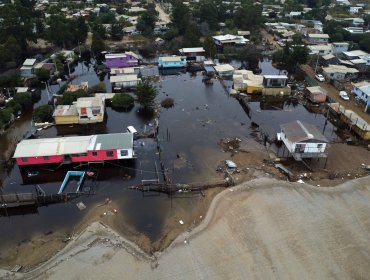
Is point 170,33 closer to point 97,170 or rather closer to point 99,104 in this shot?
point 99,104

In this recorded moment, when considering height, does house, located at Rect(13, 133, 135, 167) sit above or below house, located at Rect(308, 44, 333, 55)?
below

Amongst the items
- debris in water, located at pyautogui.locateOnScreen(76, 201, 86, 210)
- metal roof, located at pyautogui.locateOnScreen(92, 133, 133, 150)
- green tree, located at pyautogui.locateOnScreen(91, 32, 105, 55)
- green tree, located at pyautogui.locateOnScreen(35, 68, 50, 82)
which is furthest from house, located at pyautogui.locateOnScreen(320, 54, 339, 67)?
debris in water, located at pyautogui.locateOnScreen(76, 201, 86, 210)

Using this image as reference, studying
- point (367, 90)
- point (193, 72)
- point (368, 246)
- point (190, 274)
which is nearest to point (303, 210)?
point (368, 246)

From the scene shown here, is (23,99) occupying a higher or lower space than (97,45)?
lower

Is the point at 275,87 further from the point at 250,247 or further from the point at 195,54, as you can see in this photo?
the point at 250,247

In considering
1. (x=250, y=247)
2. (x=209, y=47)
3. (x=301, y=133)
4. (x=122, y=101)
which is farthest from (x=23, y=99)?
(x=250, y=247)

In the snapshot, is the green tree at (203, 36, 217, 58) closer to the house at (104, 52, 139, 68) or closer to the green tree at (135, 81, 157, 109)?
the house at (104, 52, 139, 68)
